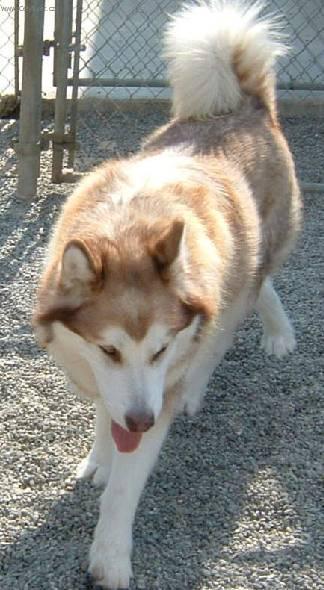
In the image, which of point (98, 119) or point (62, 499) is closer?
point (62, 499)

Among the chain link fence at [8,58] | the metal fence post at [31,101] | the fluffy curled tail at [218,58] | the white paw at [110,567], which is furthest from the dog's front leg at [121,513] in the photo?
the chain link fence at [8,58]

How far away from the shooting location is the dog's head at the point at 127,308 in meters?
2.69

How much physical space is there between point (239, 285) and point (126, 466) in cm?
90

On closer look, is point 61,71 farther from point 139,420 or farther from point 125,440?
point 139,420

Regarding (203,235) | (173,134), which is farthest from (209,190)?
(173,134)

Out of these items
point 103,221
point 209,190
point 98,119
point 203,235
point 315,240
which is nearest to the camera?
point 103,221

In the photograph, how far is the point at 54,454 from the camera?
3.48 meters

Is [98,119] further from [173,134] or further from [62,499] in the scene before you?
[62,499]

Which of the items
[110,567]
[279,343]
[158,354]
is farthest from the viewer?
[279,343]

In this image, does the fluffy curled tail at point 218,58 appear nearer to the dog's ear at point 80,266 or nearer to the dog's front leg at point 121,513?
the dog's ear at point 80,266

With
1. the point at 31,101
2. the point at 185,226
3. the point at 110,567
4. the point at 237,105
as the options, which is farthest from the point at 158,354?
the point at 31,101

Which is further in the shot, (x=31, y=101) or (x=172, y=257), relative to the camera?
(x=31, y=101)

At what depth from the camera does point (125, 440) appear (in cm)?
297

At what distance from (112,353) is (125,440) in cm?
38
